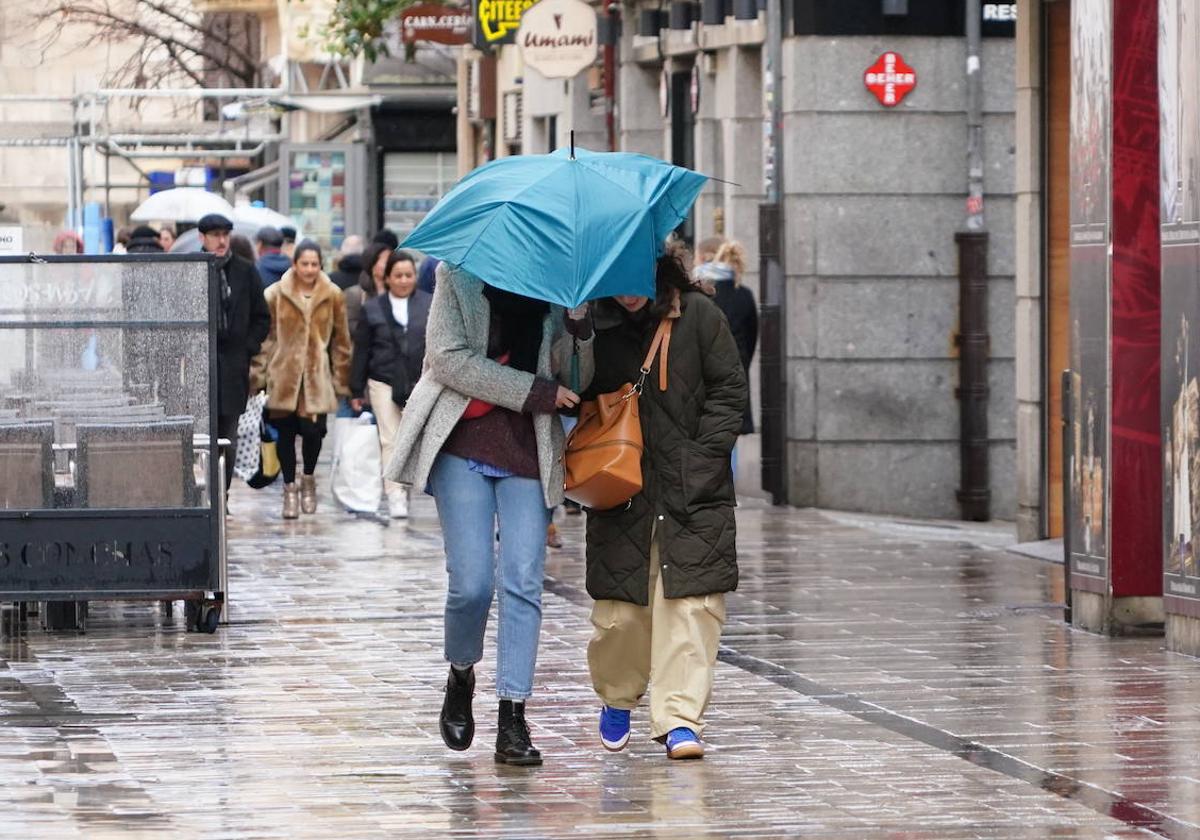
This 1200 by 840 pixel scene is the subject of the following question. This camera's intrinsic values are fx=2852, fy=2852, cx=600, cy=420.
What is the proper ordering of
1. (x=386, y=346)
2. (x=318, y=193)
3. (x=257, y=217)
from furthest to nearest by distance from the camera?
(x=318, y=193) → (x=257, y=217) → (x=386, y=346)

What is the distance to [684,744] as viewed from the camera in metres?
8.91

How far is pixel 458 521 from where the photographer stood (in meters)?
8.67

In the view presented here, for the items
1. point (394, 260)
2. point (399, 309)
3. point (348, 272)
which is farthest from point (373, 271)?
point (348, 272)

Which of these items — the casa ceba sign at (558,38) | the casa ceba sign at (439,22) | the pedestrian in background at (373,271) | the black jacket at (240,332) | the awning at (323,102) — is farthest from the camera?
the awning at (323,102)

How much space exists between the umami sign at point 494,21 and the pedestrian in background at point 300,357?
28.7ft

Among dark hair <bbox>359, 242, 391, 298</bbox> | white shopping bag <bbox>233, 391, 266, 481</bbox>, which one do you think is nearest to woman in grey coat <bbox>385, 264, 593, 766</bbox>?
white shopping bag <bbox>233, 391, 266, 481</bbox>

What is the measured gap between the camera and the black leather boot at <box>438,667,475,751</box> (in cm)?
885

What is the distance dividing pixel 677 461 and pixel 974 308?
429 inches

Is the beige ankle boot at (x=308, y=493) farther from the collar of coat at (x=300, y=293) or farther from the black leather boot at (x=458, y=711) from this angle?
the black leather boot at (x=458, y=711)

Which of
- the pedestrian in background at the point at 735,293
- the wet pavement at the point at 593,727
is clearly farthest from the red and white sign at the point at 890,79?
the wet pavement at the point at 593,727

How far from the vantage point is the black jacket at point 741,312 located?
17891mm

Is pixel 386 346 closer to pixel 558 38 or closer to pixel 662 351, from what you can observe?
pixel 558 38

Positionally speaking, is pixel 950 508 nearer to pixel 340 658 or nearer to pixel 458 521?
pixel 340 658

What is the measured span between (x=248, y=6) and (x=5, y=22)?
461 cm
